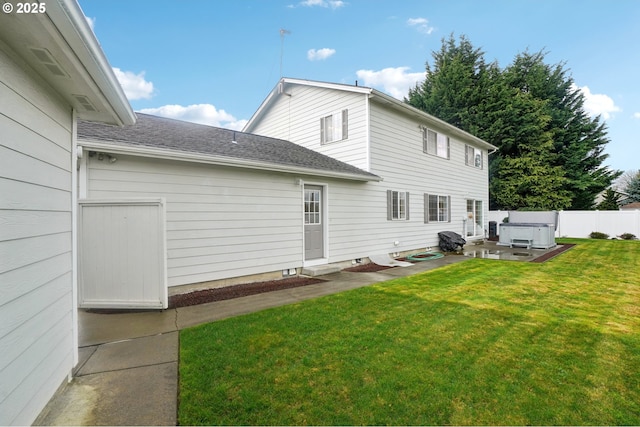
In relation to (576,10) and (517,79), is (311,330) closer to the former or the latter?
(576,10)

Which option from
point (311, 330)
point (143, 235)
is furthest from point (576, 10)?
point (143, 235)

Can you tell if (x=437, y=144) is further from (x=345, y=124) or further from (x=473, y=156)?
(x=345, y=124)

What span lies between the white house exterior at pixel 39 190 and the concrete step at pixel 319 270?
5.26 m

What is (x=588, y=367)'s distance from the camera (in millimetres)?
3033

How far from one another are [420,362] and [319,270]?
4.81m

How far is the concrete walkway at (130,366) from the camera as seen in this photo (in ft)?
7.57

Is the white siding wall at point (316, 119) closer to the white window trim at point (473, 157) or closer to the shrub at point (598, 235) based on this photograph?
the white window trim at point (473, 157)

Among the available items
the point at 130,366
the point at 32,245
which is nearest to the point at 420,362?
the point at 130,366

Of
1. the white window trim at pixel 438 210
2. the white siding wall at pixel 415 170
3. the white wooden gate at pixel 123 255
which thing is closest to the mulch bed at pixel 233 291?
the white wooden gate at pixel 123 255

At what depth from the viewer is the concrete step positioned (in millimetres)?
7733

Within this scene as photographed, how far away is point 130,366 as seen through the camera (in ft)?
10.00

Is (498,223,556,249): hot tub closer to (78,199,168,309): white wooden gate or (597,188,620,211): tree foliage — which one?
(597,188,620,211): tree foliage

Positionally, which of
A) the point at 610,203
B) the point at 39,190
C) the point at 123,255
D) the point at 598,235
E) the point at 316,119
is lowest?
the point at 598,235

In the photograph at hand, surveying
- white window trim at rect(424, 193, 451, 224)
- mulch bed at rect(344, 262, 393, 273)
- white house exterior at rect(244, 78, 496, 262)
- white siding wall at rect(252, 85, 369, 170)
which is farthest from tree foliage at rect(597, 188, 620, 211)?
white siding wall at rect(252, 85, 369, 170)
